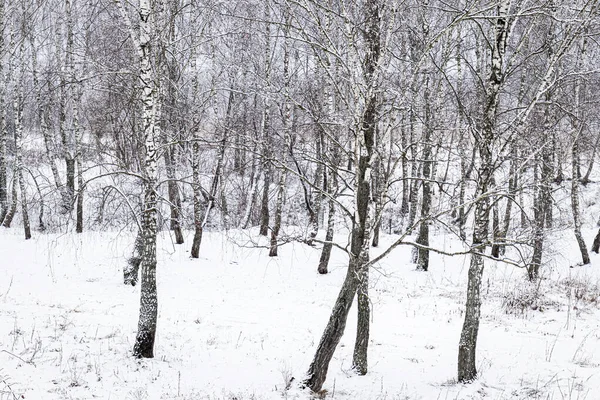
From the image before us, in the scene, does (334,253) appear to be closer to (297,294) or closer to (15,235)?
(297,294)

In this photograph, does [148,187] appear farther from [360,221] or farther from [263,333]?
[263,333]

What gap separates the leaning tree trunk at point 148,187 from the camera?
6.73 m

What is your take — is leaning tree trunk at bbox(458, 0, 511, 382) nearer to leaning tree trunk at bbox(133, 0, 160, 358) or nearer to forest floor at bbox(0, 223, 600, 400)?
forest floor at bbox(0, 223, 600, 400)

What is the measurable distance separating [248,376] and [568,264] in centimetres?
1574

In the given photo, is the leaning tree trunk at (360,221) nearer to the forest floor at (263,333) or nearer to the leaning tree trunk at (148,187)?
the forest floor at (263,333)

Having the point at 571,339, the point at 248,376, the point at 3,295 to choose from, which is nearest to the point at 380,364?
the point at 248,376

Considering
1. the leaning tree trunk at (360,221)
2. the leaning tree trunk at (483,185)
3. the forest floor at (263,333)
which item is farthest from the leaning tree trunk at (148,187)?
the leaning tree trunk at (483,185)

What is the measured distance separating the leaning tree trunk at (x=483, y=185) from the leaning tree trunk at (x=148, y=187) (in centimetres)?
477

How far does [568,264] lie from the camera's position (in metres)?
17.8

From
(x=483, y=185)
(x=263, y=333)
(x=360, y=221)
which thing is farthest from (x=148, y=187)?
(x=483, y=185)

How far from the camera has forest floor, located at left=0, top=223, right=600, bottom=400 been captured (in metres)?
6.58

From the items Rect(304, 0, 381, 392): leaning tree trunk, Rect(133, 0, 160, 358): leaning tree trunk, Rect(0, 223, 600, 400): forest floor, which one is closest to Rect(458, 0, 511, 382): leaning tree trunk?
Rect(0, 223, 600, 400): forest floor

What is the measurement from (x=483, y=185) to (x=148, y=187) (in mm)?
4951

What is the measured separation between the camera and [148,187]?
6.83 metres
